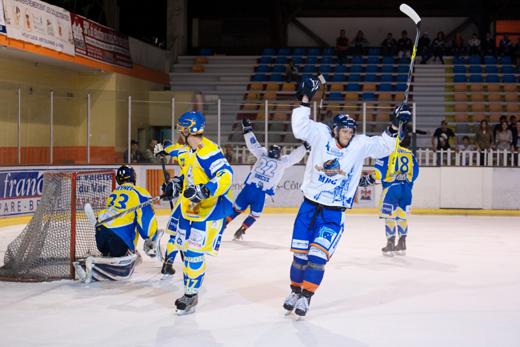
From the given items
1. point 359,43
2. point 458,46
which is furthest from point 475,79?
point 359,43

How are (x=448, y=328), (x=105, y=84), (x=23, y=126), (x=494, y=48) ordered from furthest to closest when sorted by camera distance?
1. (x=494, y=48)
2. (x=105, y=84)
3. (x=23, y=126)
4. (x=448, y=328)

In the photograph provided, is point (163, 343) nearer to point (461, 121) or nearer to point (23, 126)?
point (23, 126)

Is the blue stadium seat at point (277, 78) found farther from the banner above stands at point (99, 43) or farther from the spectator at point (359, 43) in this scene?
the banner above stands at point (99, 43)

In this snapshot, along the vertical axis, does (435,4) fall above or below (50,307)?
above

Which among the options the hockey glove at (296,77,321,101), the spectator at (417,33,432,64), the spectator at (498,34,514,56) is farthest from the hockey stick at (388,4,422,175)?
the spectator at (498,34,514,56)

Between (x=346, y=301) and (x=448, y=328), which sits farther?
(x=346, y=301)

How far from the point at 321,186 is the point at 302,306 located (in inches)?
33.4

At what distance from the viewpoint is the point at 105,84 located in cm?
1795

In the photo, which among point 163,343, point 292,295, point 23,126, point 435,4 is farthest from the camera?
point 435,4

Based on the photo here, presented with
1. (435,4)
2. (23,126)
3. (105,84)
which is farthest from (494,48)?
(23,126)

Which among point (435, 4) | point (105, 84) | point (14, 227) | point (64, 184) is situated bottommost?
point (14, 227)

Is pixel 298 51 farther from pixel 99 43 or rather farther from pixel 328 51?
pixel 99 43

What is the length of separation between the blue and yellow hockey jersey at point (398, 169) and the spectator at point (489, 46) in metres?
14.5

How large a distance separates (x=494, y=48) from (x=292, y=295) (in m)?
18.6
